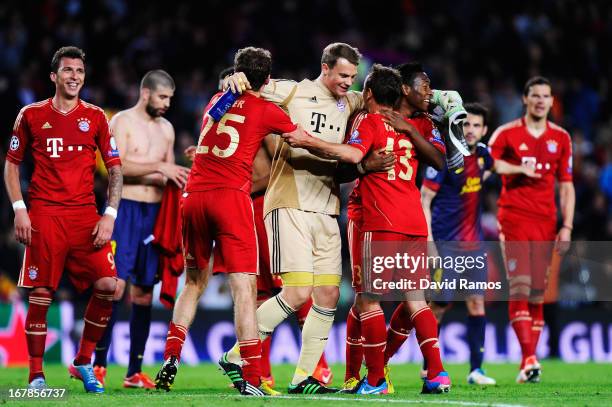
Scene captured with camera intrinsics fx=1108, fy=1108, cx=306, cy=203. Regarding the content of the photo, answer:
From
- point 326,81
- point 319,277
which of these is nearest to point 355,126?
point 326,81

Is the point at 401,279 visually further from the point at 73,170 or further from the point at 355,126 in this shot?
the point at 73,170

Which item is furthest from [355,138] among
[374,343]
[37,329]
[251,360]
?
[37,329]

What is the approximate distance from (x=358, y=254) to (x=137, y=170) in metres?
2.46

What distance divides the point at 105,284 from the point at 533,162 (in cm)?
464

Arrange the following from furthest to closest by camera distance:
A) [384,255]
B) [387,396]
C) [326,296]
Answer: [326,296]
[384,255]
[387,396]

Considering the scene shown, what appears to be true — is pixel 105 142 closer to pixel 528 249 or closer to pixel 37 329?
pixel 37 329

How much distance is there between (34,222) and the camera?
8430 millimetres

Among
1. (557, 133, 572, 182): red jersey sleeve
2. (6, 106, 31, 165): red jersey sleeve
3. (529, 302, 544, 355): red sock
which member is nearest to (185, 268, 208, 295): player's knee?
(6, 106, 31, 165): red jersey sleeve

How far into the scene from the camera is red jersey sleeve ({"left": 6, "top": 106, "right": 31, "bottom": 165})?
27.8 ft

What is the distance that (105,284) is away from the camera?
859cm

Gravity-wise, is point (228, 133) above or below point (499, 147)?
below

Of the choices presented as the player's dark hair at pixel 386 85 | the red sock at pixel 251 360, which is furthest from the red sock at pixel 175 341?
the player's dark hair at pixel 386 85

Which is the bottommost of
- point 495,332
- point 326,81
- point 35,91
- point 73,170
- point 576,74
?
point 495,332
